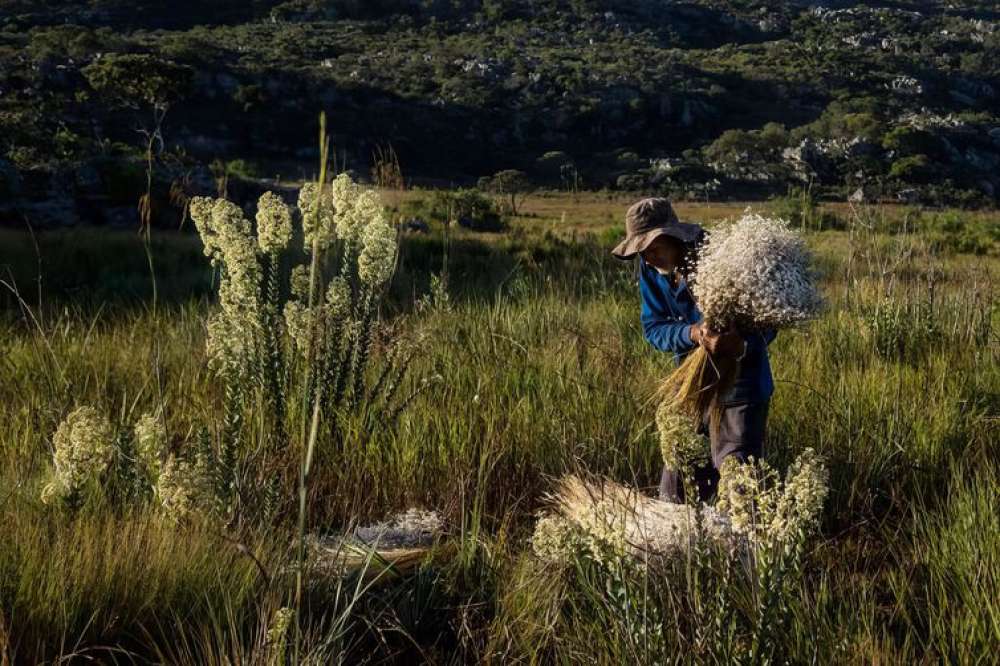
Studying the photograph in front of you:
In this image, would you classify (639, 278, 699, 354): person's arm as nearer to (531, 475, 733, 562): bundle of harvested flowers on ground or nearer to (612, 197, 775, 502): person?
(612, 197, 775, 502): person

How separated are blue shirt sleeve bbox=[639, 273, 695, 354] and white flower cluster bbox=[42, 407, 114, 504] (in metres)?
1.40

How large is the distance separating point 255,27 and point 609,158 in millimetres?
42172

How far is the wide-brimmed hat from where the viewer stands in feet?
8.00

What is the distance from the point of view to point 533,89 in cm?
7331

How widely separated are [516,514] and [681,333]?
680 millimetres

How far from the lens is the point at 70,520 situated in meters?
1.98

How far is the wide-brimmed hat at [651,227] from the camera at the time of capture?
2439mm

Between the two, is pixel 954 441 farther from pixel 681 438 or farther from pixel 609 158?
pixel 609 158

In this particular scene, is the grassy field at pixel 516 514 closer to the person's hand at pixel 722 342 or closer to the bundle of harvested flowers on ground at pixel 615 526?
the bundle of harvested flowers on ground at pixel 615 526

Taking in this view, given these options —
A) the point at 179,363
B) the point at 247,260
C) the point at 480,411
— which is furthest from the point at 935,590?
the point at 179,363

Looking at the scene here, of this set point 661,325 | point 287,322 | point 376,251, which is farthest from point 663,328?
point 287,322

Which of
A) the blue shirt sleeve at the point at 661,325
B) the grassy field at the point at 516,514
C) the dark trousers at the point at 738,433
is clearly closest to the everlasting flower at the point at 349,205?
the grassy field at the point at 516,514

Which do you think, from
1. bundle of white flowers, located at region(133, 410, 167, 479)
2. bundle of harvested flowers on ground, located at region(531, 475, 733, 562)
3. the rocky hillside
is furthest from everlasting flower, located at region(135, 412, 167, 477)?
the rocky hillside

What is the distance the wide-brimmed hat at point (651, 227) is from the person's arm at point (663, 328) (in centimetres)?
16
